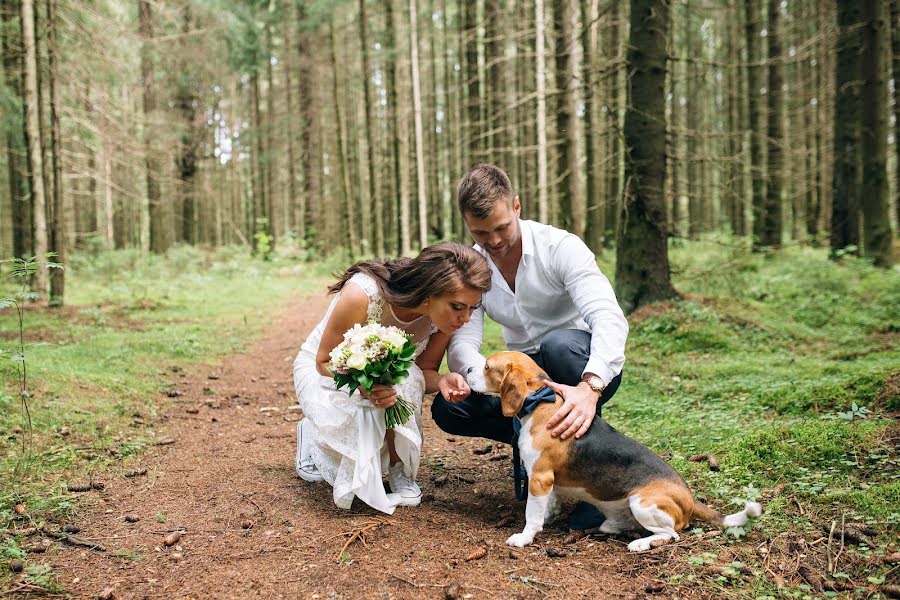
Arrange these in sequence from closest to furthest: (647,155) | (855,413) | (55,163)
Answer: (855,413)
(647,155)
(55,163)

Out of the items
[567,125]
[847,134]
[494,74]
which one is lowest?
[847,134]

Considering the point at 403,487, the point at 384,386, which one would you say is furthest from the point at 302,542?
the point at 384,386

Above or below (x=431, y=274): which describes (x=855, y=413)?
below

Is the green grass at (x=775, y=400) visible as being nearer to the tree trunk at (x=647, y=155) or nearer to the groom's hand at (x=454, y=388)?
the tree trunk at (x=647, y=155)

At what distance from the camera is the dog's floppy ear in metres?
3.65

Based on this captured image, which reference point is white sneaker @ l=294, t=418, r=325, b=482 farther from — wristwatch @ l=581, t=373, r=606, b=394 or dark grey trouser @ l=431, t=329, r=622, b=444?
wristwatch @ l=581, t=373, r=606, b=394

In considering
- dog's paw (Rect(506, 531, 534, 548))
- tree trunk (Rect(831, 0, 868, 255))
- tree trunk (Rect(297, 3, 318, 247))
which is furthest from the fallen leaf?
tree trunk (Rect(297, 3, 318, 247))

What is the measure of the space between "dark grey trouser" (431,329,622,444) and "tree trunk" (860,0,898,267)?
10.9m

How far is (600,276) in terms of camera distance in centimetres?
418

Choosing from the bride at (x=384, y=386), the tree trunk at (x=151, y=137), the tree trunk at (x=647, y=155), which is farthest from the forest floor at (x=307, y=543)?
the tree trunk at (x=151, y=137)

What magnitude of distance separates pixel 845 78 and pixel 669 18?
7503mm

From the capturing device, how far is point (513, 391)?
3664 millimetres

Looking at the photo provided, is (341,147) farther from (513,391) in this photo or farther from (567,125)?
(513,391)

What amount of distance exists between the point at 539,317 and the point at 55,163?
1115cm
